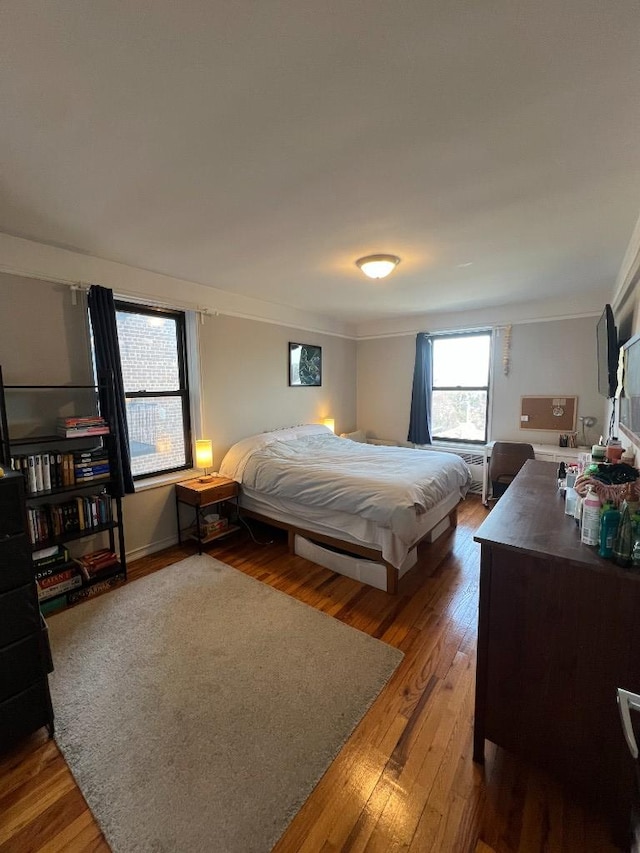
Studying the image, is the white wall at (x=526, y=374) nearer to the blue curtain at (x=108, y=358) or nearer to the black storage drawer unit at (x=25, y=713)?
the blue curtain at (x=108, y=358)

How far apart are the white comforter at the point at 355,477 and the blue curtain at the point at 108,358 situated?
3.65 feet

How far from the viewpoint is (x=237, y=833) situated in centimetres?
117

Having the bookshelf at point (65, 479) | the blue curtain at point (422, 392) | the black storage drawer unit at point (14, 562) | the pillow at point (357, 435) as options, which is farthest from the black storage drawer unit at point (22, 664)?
the blue curtain at point (422, 392)

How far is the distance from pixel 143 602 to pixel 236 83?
2847 millimetres

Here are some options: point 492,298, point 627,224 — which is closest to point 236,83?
point 627,224

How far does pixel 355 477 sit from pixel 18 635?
2113 millimetres

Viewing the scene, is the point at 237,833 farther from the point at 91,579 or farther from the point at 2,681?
the point at 91,579

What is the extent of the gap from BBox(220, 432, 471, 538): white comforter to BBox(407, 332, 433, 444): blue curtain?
1.31m

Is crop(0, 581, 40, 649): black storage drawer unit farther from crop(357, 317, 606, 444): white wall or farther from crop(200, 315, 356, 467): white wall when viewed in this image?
crop(357, 317, 606, 444): white wall

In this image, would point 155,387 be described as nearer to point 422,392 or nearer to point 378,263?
point 378,263

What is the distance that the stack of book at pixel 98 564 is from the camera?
98.7 inches

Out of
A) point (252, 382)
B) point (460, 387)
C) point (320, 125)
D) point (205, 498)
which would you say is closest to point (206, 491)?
point (205, 498)

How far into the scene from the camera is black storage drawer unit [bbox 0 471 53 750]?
1.38 meters

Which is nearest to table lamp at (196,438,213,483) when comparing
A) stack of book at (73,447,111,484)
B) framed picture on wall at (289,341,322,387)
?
stack of book at (73,447,111,484)
